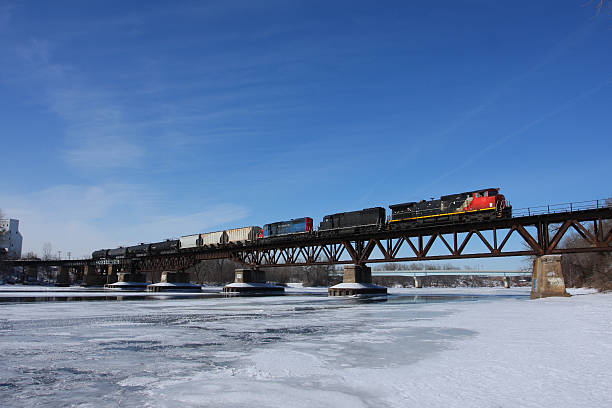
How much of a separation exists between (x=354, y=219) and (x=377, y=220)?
13.2 ft

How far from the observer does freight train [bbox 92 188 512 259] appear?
3919 cm

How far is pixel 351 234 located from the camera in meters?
51.2

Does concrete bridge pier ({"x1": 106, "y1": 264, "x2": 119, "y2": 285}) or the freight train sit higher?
the freight train

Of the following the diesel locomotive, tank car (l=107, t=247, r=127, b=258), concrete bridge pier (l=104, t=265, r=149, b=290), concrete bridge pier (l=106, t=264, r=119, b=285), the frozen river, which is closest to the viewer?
the frozen river

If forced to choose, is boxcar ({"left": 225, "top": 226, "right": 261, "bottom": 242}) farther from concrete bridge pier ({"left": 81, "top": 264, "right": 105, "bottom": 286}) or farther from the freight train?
concrete bridge pier ({"left": 81, "top": 264, "right": 105, "bottom": 286})

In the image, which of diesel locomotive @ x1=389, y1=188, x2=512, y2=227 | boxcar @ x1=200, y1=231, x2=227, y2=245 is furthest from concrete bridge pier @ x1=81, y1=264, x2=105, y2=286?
diesel locomotive @ x1=389, y1=188, x2=512, y2=227

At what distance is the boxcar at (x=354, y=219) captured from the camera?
5012 cm

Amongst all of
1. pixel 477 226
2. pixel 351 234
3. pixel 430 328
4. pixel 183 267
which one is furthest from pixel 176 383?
pixel 183 267

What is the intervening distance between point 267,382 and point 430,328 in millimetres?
10544

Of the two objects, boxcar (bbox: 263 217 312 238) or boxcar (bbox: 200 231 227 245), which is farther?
boxcar (bbox: 200 231 227 245)

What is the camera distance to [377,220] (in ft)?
163

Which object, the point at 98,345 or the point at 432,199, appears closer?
the point at 98,345

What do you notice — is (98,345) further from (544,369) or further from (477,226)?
(477,226)

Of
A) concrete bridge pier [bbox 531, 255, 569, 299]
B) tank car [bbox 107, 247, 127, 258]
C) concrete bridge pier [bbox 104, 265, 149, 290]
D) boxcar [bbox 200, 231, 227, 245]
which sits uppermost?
boxcar [bbox 200, 231, 227, 245]
